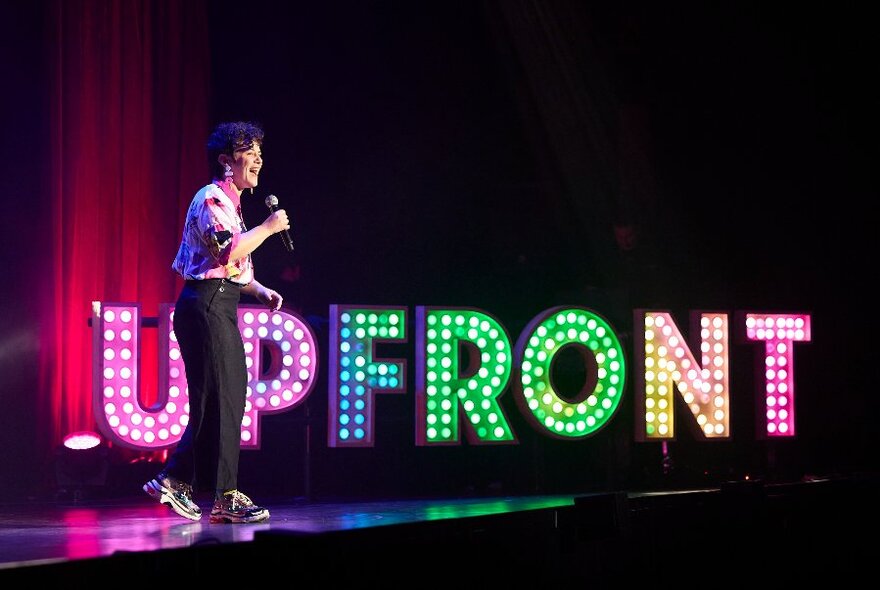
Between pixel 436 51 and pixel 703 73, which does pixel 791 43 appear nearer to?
pixel 703 73

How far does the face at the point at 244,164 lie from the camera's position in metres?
5.17

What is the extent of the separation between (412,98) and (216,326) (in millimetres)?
4483

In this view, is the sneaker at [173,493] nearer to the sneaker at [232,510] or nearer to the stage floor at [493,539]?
the stage floor at [493,539]

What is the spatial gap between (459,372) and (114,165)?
270cm

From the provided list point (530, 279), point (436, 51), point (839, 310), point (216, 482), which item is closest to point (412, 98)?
point (436, 51)

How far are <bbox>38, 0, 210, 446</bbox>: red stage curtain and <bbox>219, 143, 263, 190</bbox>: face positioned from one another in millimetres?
2702

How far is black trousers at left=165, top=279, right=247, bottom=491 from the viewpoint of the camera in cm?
496

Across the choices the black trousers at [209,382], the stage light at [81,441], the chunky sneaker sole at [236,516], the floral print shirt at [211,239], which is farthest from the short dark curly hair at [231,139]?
the stage light at [81,441]

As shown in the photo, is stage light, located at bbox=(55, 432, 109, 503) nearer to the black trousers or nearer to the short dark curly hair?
the black trousers

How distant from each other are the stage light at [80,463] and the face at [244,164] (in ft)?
8.66

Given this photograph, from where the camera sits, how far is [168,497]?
5.03 m

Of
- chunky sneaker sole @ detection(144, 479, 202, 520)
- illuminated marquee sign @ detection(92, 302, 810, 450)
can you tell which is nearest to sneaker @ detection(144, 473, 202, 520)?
chunky sneaker sole @ detection(144, 479, 202, 520)

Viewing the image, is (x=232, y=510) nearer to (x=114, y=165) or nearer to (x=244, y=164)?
(x=244, y=164)

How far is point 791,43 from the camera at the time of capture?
9555 millimetres
